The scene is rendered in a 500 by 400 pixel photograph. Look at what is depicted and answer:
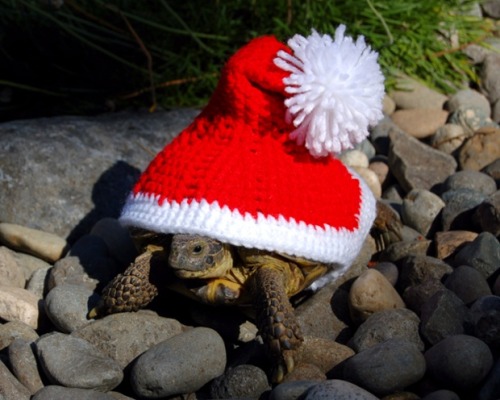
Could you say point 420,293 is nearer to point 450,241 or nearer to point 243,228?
point 450,241

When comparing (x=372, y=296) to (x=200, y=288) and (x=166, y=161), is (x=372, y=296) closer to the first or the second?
(x=200, y=288)

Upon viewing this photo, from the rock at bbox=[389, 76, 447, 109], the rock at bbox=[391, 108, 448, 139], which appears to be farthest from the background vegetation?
the rock at bbox=[391, 108, 448, 139]

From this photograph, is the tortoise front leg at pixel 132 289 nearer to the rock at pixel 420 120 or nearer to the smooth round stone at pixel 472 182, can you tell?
the smooth round stone at pixel 472 182

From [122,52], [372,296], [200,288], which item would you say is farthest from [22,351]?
[122,52]

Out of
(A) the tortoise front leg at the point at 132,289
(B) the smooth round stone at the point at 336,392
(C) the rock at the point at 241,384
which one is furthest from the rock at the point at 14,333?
(B) the smooth round stone at the point at 336,392

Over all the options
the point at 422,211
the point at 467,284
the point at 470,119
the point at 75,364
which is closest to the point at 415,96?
the point at 470,119
